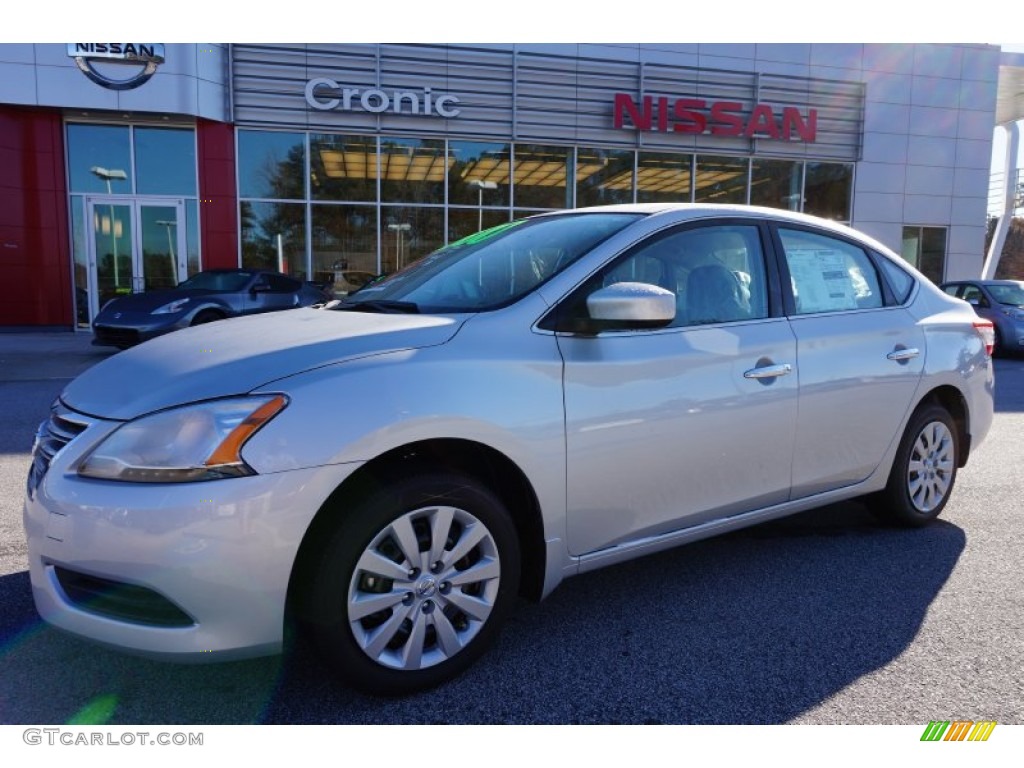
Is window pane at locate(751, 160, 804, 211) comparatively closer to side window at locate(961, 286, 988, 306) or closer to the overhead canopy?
side window at locate(961, 286, 988, 306)

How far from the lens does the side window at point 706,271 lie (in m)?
3.03

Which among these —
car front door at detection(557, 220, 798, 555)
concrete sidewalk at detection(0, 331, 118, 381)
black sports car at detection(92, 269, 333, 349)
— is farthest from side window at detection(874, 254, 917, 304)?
concrete sidewalk at detection(0, 331, 118, 381)

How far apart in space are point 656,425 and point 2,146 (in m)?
17.0

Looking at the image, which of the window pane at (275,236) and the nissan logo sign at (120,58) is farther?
the window pane at (275,236)

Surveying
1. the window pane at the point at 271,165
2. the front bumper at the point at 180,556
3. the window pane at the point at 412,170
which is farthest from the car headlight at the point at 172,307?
the front bumper at the point at 180,556

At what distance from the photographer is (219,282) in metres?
11.9

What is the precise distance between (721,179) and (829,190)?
3049mm

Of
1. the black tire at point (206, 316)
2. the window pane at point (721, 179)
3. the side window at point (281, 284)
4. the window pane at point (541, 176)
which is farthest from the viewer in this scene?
the window pane at point (721, 179)

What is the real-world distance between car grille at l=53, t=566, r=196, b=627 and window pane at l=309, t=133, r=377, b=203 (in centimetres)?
1535

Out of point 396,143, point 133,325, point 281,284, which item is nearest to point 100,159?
point 396,143

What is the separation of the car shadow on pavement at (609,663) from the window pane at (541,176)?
15.1m

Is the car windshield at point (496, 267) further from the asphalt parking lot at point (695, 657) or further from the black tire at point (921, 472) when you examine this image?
the black tire at point (921, 472)

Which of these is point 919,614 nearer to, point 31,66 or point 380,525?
point 380,525

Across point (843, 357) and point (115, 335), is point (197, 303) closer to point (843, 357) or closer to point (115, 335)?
point (115, 335)
